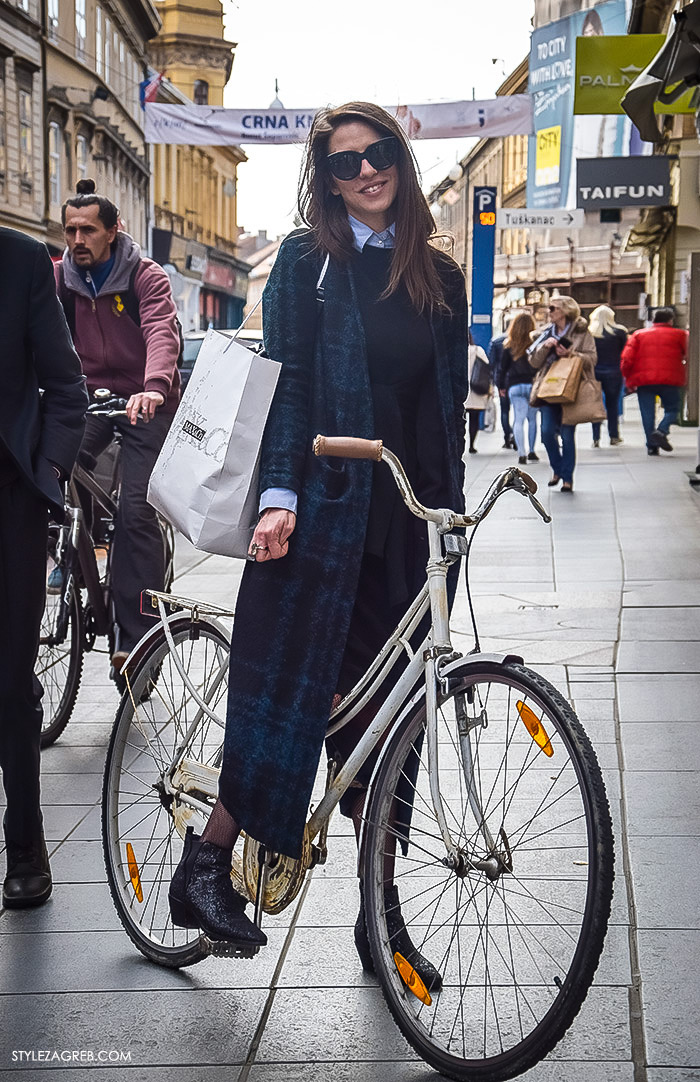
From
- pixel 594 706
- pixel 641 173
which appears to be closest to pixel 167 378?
pixel 594 706

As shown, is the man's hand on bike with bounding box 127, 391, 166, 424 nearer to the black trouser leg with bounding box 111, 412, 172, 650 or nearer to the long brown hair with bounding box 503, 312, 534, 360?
the black trouser leg with bounding box 111, 412, 172, 650

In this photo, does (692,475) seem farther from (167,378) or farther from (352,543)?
(352,543)

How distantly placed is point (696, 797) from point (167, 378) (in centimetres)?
260

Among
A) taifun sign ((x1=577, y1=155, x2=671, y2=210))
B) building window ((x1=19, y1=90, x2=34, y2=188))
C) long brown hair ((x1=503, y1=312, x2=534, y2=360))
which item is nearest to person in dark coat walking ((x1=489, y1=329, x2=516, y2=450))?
long brown hair ((x1=503, y1=312, x2=534, y2=360))

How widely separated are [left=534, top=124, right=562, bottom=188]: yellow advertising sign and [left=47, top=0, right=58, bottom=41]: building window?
11850mm

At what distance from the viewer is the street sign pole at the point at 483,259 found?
25.9m

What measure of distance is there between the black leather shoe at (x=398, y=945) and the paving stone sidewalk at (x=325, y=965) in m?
0.06

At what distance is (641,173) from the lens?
21359mm

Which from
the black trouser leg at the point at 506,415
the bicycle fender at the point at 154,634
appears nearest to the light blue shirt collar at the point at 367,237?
the bicycle fender at the point at 154,634

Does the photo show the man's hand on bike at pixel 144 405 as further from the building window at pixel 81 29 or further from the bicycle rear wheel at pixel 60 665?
the building window at pixel 81 29

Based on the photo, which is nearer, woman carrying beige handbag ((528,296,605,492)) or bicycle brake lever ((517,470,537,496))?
bicycle brake lever ((517,470,537,496))

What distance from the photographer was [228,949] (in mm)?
3260

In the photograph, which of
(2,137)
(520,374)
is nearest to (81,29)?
(2,137)

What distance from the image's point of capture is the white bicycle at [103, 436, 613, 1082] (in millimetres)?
2787
